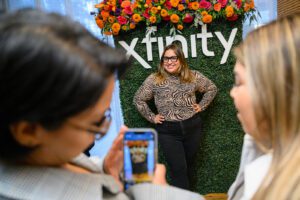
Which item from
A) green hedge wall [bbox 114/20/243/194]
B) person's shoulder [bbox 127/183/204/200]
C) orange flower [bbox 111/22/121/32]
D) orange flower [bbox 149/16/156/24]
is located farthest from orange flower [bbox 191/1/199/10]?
person's shoulder [bbox 127/183/204/200]

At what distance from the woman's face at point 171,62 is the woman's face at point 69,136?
1956mm

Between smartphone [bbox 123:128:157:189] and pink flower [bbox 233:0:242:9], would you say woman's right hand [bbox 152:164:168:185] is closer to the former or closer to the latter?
smartphone [bbox 123:128:157:189]

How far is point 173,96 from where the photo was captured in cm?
253

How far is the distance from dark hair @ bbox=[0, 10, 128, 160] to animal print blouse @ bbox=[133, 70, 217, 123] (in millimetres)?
1998

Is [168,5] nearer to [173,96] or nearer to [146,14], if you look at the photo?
[146,14]

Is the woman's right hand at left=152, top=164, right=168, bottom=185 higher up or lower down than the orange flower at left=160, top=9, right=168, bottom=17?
lower down

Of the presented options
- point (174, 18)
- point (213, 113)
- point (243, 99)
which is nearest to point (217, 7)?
point (174, 18)

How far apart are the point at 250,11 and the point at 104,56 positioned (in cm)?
231

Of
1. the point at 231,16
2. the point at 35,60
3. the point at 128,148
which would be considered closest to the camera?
the point at 35,60

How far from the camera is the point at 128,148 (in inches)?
33.6

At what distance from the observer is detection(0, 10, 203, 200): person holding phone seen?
48 cm

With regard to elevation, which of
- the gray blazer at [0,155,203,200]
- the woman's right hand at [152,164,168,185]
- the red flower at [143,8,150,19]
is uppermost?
the red flower at [143,8,150,19]

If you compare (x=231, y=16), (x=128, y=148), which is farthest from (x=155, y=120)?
(x=128, y=148)

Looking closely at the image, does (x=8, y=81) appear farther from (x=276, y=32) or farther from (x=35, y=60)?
(x=276, y=32)
